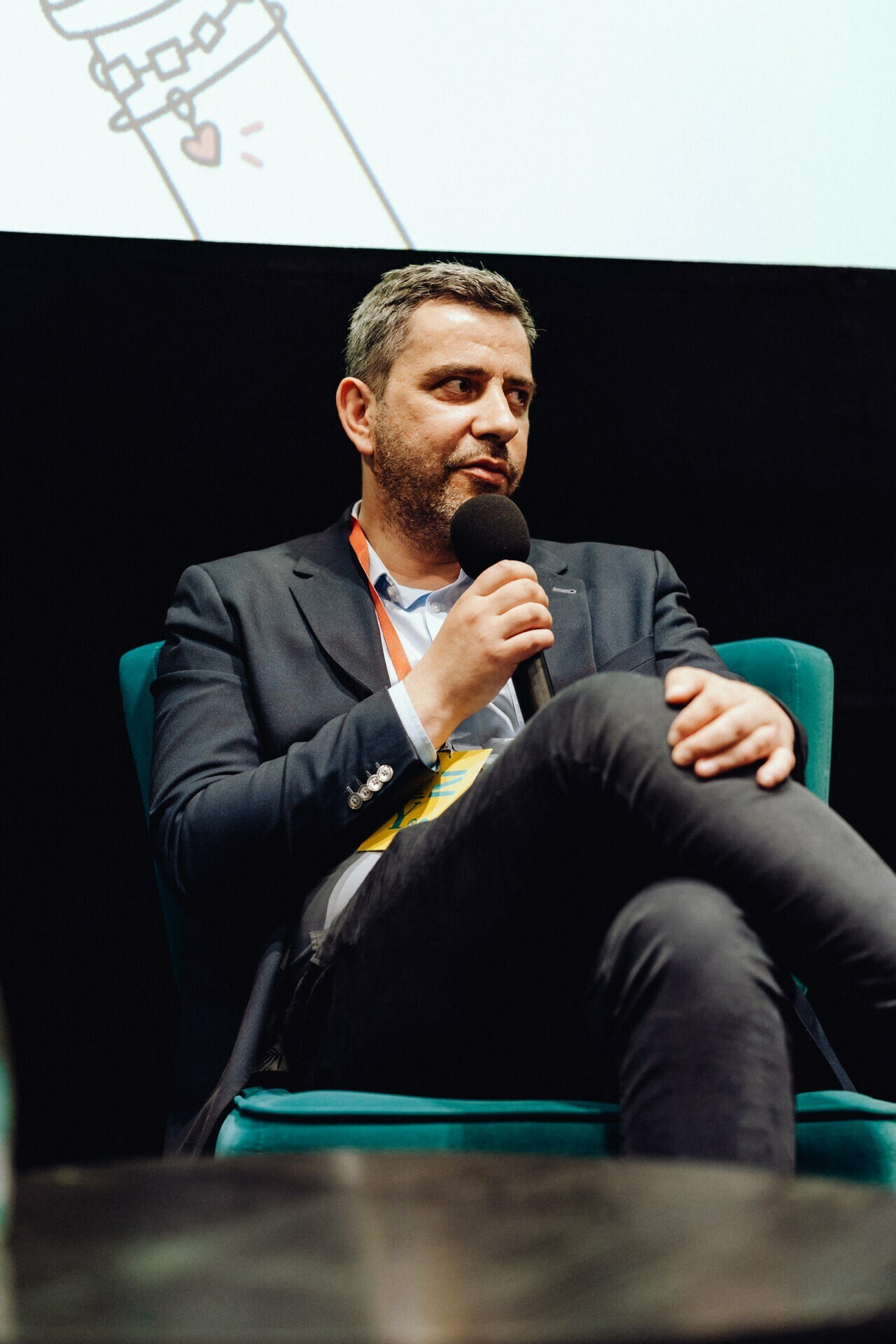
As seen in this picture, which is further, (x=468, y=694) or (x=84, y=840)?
(x=84, y=840)

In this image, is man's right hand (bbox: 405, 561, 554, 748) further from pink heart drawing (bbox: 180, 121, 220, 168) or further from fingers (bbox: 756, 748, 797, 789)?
pink heart drawing (bbox: 180, 121, 220, 168)

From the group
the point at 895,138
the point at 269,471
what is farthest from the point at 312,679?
the point at 895,138

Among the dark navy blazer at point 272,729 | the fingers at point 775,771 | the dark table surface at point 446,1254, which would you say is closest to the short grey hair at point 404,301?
the dark navy blazer at point 272,729

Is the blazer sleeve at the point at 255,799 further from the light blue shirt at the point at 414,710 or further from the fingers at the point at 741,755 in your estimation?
the fingers at the point at 741,755

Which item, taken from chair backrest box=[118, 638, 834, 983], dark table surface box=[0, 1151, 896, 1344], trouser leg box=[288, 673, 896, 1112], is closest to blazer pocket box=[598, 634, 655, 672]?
chair backrest box=[118, 638, 834, 983]

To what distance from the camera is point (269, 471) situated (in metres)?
1.94

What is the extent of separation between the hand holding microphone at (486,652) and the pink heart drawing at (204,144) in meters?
0.89

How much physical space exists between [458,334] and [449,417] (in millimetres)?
121

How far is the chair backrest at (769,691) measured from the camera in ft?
4.94

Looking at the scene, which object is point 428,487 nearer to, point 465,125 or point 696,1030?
point 465,125

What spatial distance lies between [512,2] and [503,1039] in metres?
1.58

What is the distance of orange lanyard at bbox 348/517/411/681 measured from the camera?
5.05 ft

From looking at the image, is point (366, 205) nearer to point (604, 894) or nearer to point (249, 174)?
point (249, 174)

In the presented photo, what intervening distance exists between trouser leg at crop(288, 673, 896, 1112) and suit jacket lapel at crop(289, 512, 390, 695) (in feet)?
1.39
